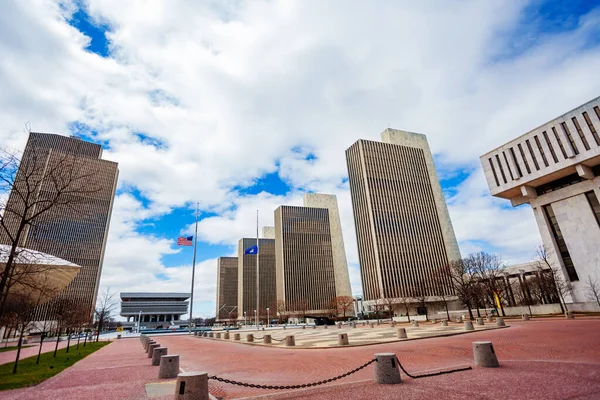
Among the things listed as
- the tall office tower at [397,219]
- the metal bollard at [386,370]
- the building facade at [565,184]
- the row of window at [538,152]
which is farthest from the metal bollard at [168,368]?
the tall office tower at [397,219]

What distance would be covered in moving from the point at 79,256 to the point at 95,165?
124ft

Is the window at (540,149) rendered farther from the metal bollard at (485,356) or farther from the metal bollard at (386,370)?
the metal bollard at (386,370)

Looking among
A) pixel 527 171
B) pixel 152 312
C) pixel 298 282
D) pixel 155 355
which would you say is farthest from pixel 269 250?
pixel 155 355

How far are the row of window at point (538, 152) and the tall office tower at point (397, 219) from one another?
45779 millimetres

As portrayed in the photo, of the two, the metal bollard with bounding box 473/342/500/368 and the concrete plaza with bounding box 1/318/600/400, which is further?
the metal bollard with bounding box 473/342/500/368

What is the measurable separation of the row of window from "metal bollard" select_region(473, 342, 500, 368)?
48.8 meters

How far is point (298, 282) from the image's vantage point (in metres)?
134

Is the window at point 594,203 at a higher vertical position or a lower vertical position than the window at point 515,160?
lower

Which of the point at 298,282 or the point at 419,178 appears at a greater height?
the point at 419,178

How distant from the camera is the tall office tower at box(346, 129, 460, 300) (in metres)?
92.4

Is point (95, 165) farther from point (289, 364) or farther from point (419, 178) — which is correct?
point (289, 364)

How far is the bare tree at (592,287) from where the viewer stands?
40.2m

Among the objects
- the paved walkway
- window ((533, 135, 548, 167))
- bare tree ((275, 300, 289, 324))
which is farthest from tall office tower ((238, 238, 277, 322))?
window ((533, 135, 548, 167))

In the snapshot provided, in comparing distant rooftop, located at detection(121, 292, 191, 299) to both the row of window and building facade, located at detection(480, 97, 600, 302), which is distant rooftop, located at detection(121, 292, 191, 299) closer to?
building facade, located at detection(480, 97, 600, 302)
